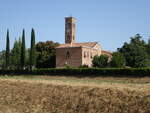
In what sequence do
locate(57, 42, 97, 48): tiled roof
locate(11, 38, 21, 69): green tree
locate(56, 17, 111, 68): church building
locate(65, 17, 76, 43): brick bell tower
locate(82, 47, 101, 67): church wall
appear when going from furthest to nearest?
locate(65, 17, 76, 43): brick bell tower < locate(11, 38, 21, 69): green tree < locate(57, 42, 97, 48): tiled roof < locate(82, 47, 101, 67): church wall < locate(56, 17, 111, 68): church building

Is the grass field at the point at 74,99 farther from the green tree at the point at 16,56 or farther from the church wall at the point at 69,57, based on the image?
the green tree at the point at 16,56

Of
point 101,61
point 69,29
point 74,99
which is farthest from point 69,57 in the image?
point 74,99

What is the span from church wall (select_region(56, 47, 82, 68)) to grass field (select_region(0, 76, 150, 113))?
4094 cm

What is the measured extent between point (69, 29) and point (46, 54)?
12.5 m

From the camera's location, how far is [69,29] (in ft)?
278

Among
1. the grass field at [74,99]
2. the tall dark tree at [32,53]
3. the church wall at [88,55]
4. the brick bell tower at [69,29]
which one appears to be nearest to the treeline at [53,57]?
the tall dark tree at [32,53]

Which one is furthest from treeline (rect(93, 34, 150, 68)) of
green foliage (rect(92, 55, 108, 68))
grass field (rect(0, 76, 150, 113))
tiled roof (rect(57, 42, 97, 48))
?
grass field (rect(0, 76, 150, 113))

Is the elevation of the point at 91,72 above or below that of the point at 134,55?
below

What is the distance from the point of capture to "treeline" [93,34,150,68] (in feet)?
213

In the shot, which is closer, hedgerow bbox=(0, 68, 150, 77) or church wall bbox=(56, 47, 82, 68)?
hedgerow bbox=(0, 68, 150, 77)

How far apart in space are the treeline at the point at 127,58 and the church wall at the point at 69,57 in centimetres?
392

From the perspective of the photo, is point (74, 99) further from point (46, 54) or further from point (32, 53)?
point (46, 54)

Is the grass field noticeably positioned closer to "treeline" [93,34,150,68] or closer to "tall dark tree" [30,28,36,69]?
"tall dark tree" [30,28,36,69]

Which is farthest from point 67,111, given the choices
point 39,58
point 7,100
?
point 39,58
